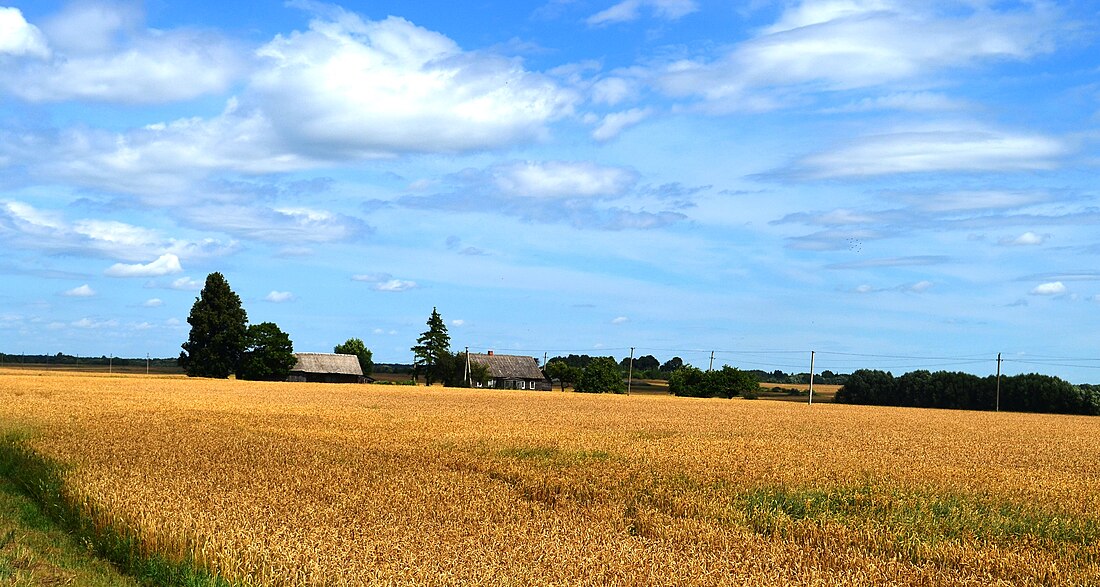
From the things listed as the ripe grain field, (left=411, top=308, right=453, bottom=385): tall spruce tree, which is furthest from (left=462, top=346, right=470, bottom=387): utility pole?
the ripe grain field

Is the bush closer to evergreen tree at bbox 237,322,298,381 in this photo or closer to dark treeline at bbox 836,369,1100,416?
dark treeline at bbox 836,369,1100,416

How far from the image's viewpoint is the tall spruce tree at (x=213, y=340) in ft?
333

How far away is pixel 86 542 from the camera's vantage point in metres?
11.2

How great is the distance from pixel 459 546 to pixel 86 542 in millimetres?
5130

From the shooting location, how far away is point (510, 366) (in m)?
128

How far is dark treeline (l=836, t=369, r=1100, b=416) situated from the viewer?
277ft

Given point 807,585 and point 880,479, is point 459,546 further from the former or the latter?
point 880,479

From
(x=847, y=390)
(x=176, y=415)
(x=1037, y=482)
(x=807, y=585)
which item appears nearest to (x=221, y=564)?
(x=807, y=585)

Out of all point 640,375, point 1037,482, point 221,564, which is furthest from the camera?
point 640,375

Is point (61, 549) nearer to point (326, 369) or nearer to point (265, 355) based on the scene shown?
point (265, 355)

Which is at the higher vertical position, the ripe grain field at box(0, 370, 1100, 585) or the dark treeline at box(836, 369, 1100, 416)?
the dark treeline at box(836, 369, 1100, 416)

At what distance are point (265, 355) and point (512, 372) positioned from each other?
3585cm

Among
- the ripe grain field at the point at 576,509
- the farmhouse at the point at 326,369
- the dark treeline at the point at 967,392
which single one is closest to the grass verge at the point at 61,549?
→ the ripe grain field at the point at 576,509

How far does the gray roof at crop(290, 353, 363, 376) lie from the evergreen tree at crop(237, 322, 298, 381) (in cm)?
1040
